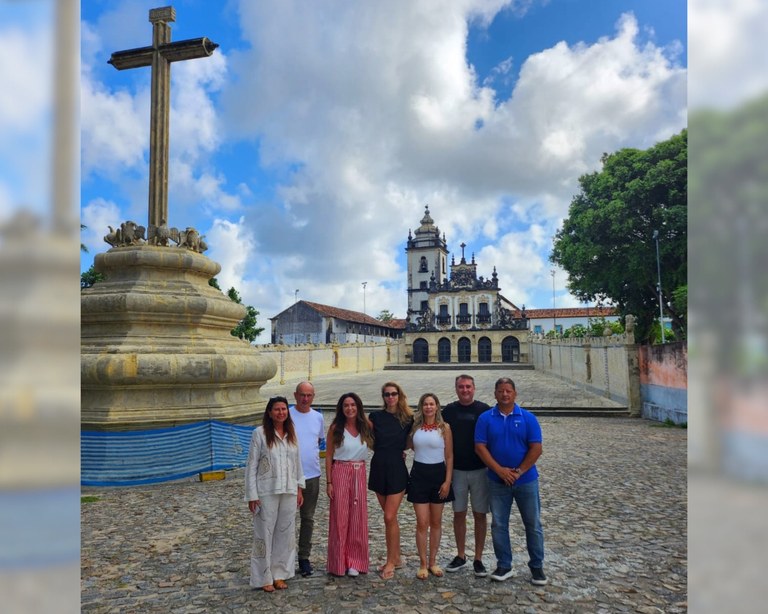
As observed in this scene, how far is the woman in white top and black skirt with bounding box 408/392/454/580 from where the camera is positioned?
12.7 feet

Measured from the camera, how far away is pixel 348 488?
3.93 m

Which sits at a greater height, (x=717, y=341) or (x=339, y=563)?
(x=717, y=341)

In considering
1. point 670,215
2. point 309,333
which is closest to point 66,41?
point 670,215

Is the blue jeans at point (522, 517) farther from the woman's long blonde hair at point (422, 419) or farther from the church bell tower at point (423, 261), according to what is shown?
the church bell tower at point (423, 261)

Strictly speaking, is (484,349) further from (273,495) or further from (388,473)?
(273,495)

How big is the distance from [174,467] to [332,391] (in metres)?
14.7

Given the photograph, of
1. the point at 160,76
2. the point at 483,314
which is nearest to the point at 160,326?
the point at 160,76

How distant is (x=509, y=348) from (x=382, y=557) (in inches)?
2041

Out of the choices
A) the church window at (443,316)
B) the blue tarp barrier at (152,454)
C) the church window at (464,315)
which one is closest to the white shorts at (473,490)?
the blue tarp barrier at (152,454)

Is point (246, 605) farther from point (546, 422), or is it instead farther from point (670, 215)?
point (670, 215)

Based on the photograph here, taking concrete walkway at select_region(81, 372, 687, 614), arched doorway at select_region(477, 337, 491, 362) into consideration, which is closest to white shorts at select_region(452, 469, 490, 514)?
concrete walkway at select_region(81, 372, 687, 614)

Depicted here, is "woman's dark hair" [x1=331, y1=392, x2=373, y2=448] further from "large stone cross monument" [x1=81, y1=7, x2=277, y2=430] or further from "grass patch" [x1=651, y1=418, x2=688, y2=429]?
"grass patch" [x1=651, y1=418, x2=688, y2=429]

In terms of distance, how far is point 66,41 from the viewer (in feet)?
5.57

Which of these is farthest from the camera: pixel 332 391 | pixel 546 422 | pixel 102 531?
pixel 332 391
